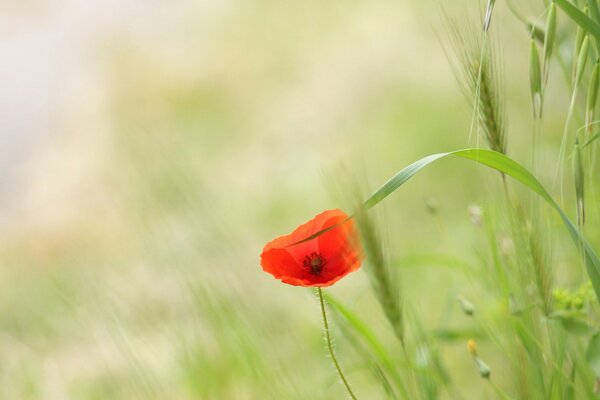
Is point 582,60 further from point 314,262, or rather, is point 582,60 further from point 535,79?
point 314,262

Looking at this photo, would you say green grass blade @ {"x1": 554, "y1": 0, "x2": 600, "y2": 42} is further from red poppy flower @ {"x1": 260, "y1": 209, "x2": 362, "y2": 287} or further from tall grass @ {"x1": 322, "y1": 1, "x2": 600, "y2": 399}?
red poppy flower @ {"x1": 260, "y1": 209, "x2": 362, "y2": 287}

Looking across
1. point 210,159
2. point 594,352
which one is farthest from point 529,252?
point 210,159

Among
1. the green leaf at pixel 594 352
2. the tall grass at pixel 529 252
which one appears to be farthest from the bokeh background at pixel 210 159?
the green leaf at pixel 594 352

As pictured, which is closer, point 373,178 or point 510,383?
point 510,383

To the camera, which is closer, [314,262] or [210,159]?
[314,262]

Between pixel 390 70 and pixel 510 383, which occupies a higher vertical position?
pixel 390 70

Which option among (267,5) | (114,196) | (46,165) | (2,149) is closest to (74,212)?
(114,196)

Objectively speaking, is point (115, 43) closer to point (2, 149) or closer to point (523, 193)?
point (2, 149)
